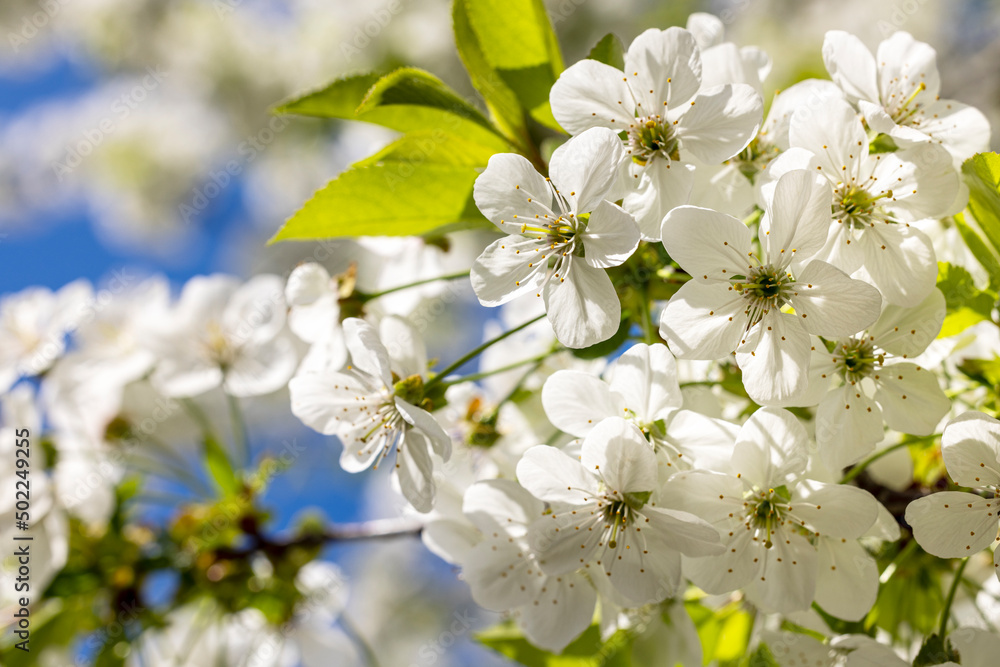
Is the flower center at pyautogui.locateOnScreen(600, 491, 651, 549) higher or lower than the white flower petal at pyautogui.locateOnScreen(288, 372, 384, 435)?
lower

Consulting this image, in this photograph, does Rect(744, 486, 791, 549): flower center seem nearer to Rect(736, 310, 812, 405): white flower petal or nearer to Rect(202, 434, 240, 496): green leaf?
Rect(736, 310, 812, 405): white flower petal

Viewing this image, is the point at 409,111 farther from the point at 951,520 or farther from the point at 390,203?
the point at 951,520

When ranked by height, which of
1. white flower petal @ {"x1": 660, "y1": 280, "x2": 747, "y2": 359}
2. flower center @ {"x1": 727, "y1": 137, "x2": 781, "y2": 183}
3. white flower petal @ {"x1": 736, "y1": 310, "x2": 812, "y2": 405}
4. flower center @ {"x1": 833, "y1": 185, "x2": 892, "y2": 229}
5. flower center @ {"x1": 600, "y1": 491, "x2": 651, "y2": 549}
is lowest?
flower center @ {"x1": 600, "y1": 491, "x2": 651, "y2": 549}

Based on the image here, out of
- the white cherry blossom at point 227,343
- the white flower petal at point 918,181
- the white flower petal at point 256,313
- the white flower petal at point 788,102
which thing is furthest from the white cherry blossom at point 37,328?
the white flower petal at point 918,181

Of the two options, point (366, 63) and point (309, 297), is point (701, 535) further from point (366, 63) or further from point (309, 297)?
point (366, 63)

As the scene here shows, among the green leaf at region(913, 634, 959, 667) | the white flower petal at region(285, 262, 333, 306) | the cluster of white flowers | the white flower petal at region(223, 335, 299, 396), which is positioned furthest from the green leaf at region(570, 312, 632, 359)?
the white flower petal at region(223, 335, 299, 396)

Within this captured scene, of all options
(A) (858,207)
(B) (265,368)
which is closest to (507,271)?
(A) (858,207)

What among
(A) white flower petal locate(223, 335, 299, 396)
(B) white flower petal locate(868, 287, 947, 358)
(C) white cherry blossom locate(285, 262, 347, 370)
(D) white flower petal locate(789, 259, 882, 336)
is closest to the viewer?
(D) white flower petal locate(789, 259, 882, 336)

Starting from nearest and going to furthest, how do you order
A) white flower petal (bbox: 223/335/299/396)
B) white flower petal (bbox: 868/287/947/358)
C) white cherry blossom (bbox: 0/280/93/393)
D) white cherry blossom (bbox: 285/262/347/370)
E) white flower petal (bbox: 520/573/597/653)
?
1. white flower petal (bbox: 868/287/947/358)
2. white flower petal (bbox: 520/573/597/653)
3. white cherry blossom (bbox: 285/262/347/370)
4. white flower petal (bbox: 223/335/299/396)
5. white cherry blossom (bbox: 0/280/93/393)
